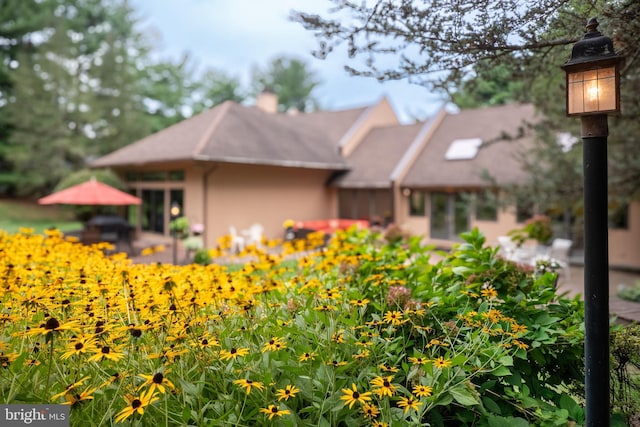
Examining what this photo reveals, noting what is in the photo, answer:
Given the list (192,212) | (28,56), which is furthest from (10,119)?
(192,212)

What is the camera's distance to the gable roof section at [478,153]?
45.9 ft

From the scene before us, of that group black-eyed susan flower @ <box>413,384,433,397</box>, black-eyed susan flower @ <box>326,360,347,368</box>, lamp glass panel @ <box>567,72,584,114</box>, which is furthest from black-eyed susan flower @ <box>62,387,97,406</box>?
lamp glass panel @ <box>567,72,584,114</box>

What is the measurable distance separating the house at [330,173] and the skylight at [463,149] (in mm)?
37

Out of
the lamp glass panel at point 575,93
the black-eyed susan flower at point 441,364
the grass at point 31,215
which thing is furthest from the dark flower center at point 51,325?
the grass at point 31,215

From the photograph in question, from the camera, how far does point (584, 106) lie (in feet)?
8.33

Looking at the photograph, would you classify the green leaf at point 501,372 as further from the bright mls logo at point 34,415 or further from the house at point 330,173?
the house at point 330,173

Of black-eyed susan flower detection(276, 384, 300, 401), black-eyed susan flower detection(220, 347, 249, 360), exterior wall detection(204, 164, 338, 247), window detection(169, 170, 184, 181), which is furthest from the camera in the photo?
window detection(169, 170, 184, 181)

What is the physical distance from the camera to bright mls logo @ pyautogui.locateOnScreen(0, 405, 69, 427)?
188 centimetres

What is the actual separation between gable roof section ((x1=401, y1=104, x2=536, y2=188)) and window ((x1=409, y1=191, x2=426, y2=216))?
72 cm

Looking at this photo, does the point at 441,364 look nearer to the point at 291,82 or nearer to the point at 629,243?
the point at 629,243

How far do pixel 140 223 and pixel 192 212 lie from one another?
3.35 metres

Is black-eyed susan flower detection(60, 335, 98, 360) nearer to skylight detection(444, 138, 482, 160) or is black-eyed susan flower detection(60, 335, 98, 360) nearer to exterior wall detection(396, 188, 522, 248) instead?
exterior wall detection(396, 188, 522, 248)

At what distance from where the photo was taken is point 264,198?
15.3m

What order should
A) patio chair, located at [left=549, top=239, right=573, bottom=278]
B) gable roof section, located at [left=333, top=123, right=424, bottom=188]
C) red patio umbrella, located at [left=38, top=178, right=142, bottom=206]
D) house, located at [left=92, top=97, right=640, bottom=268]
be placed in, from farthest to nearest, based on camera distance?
1. gable roof section, located at [left=333, top=123, right=424, bottom=188]
2. house, located at [left=92, top=97, right=640, bottom=268]
3. red patio umbrella, located at [left=38, top=178, right=142, bottom=206]
4. patio chair, located at [left=549, top=239, right=573, bottom=278]
